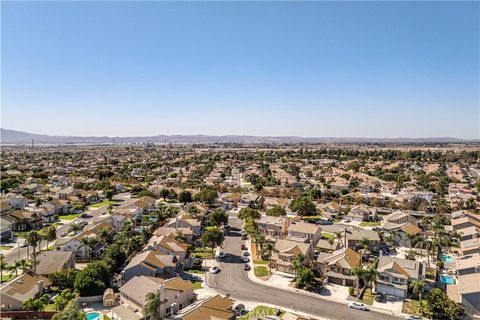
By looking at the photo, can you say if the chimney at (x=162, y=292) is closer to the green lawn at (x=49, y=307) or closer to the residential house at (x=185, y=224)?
the green lawn at (x=49, y=307)

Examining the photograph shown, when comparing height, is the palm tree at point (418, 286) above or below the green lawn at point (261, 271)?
above

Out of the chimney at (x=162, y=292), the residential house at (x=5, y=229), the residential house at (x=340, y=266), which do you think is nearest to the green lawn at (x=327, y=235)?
the residential house at (x=340, y=266)

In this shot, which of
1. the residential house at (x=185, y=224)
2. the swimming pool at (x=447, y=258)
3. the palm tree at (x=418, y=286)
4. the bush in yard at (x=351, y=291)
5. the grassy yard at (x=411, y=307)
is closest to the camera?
the grassy yard at (x=411, y=307)

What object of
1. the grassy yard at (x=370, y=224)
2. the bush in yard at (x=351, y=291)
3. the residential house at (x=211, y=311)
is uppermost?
the residential house at (x=211, y=311)

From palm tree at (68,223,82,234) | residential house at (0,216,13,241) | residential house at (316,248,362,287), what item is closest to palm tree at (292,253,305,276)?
residential house at (316,248,362,287)

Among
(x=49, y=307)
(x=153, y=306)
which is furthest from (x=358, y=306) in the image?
(x=49, y=307)

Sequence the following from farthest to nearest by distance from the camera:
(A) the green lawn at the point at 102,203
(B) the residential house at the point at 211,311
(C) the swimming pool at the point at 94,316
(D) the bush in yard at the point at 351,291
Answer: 1. (A) the green lawn at the point at 102,203
2. (D) the bush in yard at the point at 351,291
3. (C) the swimming pool at the point at 94,316
4. (B) the residential house at the point at 211,311

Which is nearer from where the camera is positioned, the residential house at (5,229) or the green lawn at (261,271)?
the green lawn at (261,271)
